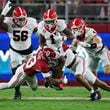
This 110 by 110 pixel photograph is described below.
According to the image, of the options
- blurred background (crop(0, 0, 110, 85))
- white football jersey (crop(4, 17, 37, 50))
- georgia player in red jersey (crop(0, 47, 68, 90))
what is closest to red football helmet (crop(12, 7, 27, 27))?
white football jersey (crop(4, 17, 37, 50))

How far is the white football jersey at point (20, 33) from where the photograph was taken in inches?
510

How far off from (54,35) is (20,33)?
2.48 ft

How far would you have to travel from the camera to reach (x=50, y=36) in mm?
12711

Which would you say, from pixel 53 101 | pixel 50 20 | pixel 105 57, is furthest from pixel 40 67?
pixel 105 57

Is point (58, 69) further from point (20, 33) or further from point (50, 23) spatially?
point (20, 33)

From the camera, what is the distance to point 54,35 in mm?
12703

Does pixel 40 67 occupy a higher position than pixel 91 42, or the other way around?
pixel 91 42

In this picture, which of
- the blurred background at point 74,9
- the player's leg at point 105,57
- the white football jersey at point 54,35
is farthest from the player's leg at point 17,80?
the blurred background at point 74,9

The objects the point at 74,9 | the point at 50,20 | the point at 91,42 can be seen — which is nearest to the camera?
the point at 50,20

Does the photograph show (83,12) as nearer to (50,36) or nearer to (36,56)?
(50,36)

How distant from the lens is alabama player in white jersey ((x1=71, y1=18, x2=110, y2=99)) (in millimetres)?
12672

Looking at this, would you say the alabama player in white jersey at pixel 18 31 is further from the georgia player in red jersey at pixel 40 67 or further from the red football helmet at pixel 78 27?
the georgia player in red jersey at pixel 40 67

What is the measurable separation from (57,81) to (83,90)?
3785 mm

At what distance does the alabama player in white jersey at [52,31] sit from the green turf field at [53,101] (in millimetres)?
1119
